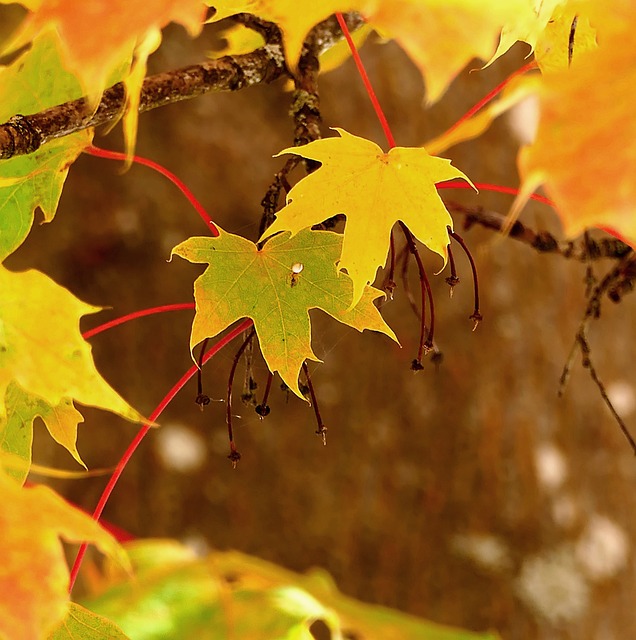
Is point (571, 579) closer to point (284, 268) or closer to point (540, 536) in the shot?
point (540, 536)

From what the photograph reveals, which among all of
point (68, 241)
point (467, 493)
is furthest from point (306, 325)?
point (68, 241)

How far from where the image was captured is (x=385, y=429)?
3.96 ft

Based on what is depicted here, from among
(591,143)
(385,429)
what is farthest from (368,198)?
(385,429)

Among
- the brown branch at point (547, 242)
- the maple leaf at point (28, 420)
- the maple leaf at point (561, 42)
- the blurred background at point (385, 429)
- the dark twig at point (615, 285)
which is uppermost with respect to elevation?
the maple leaf at point (561, 42)

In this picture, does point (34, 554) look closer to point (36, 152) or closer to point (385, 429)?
point (36, 152)

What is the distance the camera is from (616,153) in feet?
0.77

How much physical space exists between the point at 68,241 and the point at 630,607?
1054 mm

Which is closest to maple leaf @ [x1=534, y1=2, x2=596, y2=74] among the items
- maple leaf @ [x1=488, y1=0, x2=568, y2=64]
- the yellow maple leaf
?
maple leaf @ [x1=488, y1=0, x2=568, y2=64]

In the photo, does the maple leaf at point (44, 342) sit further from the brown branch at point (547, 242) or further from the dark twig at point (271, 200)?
the brown branch at point (547, 242)

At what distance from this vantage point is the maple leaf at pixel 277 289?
0.41 metres

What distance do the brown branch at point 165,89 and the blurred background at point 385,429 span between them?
0.69 m

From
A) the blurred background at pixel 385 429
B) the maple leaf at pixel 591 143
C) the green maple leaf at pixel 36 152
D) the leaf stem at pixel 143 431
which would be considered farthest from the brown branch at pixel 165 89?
the blurred background at pixel 385 429

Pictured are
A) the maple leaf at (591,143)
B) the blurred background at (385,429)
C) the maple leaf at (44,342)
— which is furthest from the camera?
the blurred background at (385,429)

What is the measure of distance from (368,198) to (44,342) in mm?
171
